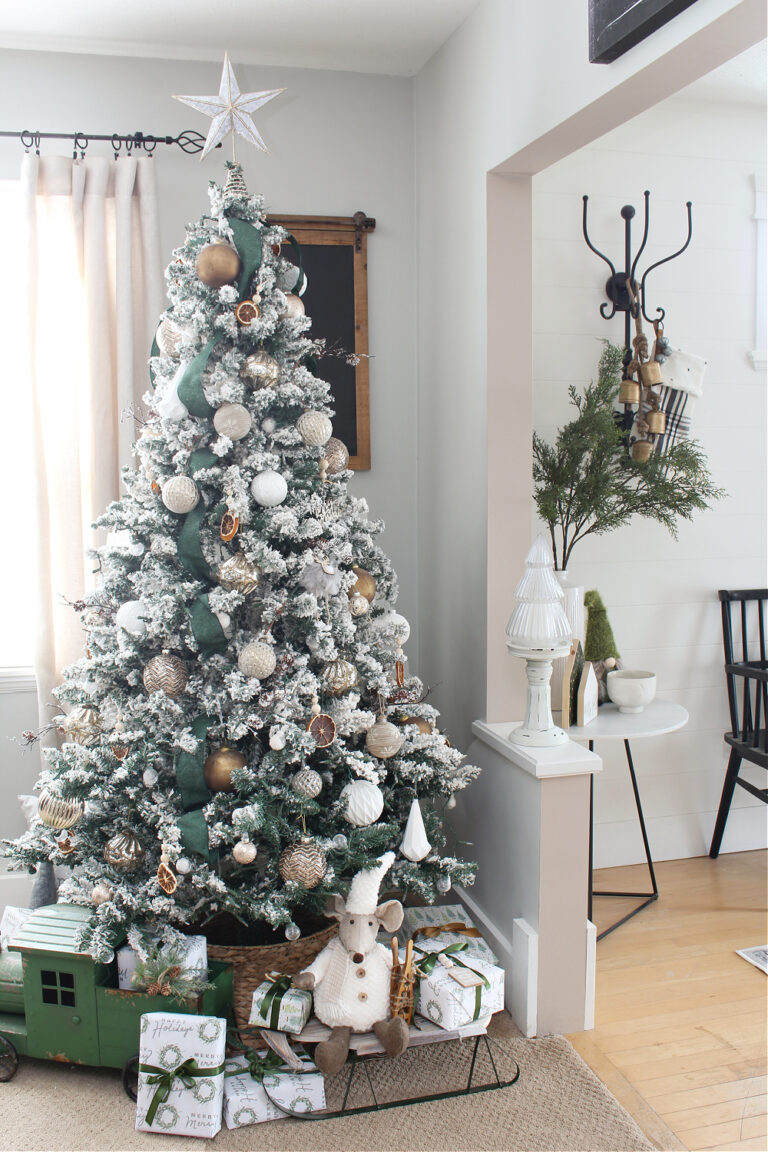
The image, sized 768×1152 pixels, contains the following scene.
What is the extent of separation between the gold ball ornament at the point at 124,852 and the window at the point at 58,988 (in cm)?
27

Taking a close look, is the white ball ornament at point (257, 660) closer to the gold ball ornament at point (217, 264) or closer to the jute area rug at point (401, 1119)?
the gold ball ornament at point (217, 264)

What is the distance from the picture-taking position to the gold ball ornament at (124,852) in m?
1.97

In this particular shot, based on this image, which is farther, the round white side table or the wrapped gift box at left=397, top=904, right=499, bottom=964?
the round white side table

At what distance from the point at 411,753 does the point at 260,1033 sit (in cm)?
71

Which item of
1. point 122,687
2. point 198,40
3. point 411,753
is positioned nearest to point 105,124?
point 198,40

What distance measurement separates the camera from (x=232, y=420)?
201cm

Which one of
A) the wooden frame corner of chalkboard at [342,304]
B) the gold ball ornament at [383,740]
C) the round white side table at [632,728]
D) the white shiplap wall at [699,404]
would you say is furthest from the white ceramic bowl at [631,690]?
the wooden frame corner of chalkboard at [342,304]

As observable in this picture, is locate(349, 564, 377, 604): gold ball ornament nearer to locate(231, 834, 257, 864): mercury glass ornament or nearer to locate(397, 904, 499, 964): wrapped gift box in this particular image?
locate(231, 834, 257, 864): mercury glass ornament

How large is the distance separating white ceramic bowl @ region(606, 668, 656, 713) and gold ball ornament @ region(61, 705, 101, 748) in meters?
1.46

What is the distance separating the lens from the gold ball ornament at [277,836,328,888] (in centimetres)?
193

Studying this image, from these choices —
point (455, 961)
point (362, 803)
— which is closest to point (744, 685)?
point (455, 961)

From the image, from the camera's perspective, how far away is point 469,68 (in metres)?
2.50

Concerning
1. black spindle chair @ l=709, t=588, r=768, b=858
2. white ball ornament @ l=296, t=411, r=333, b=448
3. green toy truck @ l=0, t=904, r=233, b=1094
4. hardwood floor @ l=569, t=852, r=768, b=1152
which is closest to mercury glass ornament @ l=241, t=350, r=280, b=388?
white ball ornament @ l=296, t=411, r=333, b=448

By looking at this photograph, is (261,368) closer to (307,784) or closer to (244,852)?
(307,784)
